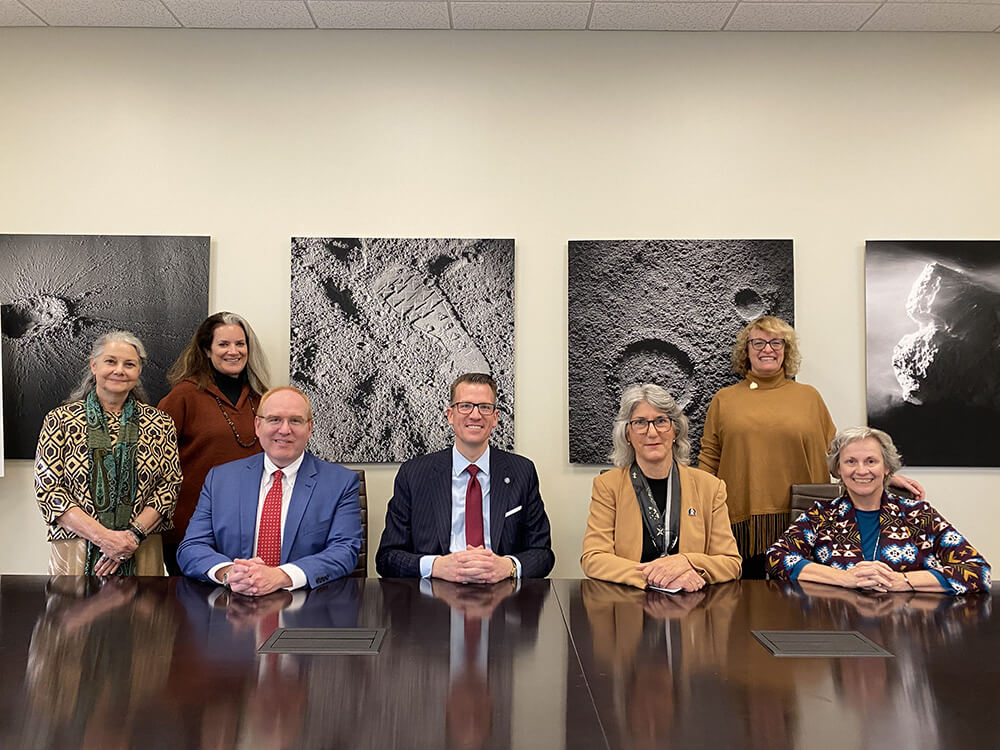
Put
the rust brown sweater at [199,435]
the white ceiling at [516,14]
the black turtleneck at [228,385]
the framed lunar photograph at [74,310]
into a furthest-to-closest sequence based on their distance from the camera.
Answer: the framed lunar photograph at [74,310]
the white ceiling at [516,14]
the black turtleneck at [228,385]
the rust brown sweater at [199,435]

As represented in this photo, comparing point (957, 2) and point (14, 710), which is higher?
point (957, 2)

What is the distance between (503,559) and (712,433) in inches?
62.8

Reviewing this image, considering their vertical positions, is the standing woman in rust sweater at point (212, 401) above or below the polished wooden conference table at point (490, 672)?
above

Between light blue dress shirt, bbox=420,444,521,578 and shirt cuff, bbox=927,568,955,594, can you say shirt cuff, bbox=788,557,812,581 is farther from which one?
light blue dress shirt, bbox=420,444,521,578

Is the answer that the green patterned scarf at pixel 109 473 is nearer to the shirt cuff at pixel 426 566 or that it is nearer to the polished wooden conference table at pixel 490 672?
the polished wooden conference table at pixel 490 672

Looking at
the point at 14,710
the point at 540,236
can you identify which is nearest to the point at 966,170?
the point at 540,236

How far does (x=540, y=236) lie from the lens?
13.6 ft

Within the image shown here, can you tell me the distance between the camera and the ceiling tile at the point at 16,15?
3953 mm

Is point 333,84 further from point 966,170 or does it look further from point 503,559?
point 966,170

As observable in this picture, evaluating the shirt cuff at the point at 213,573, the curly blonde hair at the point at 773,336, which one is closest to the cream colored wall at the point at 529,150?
the curly blonde hair at the point at 773,336

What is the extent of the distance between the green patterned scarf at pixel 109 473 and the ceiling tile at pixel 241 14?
195cm

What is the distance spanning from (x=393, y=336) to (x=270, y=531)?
152cm

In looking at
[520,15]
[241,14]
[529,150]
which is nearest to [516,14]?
[520,15]

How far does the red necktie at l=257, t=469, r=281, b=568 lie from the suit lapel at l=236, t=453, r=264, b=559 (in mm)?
26
